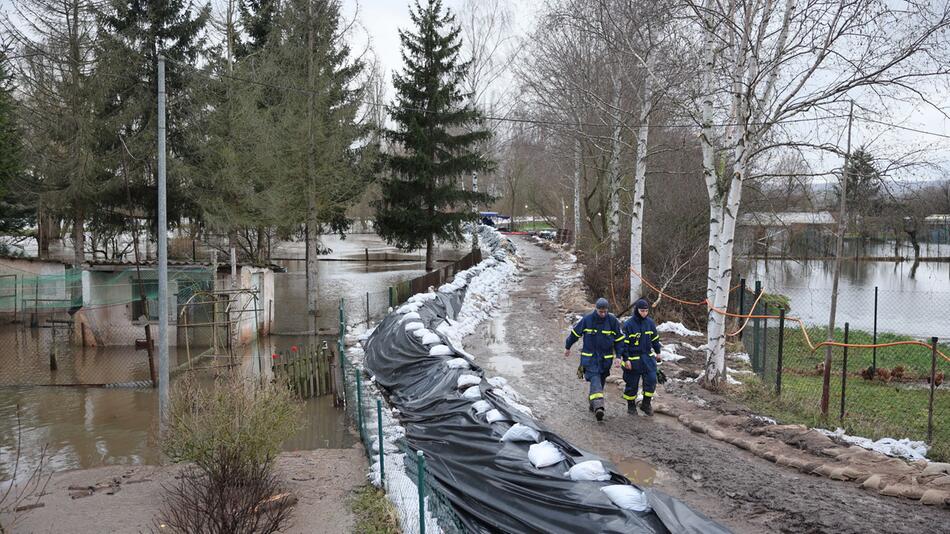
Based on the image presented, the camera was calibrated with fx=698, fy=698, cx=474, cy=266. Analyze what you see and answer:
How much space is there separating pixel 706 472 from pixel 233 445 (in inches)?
187

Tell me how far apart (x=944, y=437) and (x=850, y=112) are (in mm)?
4382

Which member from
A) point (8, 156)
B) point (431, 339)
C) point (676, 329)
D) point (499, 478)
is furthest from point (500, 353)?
point (8, 156)

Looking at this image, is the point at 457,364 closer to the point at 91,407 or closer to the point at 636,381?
the point at 636,381

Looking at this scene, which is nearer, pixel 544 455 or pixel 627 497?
pixel 627 497

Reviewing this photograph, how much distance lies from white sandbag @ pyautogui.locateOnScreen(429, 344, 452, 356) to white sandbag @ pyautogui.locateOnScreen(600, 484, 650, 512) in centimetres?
574

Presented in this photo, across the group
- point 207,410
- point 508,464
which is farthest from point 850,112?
point 207,410

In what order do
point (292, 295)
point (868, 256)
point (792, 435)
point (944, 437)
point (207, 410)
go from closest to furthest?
1. point (207, 410)
2. point (792, 435)
3. point (944, 437)
4. point (292, 295)
5. point (868, 256)

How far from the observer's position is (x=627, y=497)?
4.97 m

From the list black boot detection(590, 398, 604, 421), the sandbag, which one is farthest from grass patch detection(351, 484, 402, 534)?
black boot detection(590, 398, 604, 421)

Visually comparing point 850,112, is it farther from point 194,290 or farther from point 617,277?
point 194,290

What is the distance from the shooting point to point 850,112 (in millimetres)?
9492

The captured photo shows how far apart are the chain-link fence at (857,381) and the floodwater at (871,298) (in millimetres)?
303

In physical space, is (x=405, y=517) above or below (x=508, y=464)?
below

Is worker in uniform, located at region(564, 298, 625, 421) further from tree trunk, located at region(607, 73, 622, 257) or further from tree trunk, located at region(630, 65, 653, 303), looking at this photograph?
tree trunk, located at region(607, 73, 622, 257)
